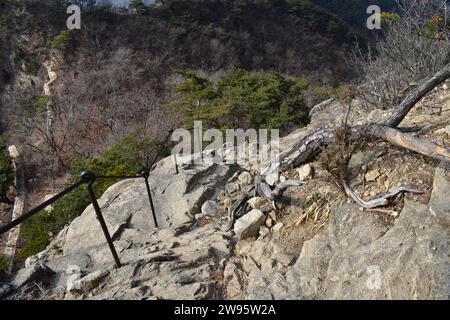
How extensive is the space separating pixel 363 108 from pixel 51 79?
77.2 feet

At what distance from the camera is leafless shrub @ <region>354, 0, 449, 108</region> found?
21.6 ft

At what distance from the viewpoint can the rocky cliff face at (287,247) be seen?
2.41 metres

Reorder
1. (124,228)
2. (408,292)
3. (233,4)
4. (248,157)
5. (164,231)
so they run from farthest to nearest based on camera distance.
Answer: (233,4) → (248,157) → (124,228) → (164,231) → (408,292)

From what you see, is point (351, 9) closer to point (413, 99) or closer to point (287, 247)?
point (413, 99)

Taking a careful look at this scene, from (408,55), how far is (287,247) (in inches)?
249

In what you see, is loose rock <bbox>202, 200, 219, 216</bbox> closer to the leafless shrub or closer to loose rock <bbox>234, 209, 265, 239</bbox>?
loose rock <bbox>234, 209, 265, 239</bbox>

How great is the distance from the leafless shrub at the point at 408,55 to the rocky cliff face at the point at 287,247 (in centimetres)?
Answer: 220

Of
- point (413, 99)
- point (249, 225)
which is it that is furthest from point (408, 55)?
point (249, 225)

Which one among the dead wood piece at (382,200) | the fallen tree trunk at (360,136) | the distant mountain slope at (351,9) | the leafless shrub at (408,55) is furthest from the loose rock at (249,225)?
the distant mountain slope at (351,9)

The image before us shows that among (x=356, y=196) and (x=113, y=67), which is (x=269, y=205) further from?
(x=113, y=67)

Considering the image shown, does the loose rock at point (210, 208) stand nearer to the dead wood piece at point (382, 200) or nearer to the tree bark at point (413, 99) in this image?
the dead wood piece at point (382, 200)

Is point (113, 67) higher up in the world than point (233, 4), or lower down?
lower down

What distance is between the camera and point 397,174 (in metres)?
3.23

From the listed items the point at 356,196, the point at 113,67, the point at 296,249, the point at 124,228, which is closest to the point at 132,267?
the point at 124,228
